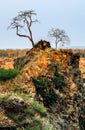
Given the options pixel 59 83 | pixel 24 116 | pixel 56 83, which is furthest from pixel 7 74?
pixel 24 116

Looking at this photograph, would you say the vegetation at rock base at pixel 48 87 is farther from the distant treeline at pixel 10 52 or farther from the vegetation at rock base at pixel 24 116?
the distant treeline at pixel 10 52

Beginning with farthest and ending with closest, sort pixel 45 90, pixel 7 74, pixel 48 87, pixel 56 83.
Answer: pixel 56 83 → pixel 48 87 → pixel 45 90 → pixel 7 74

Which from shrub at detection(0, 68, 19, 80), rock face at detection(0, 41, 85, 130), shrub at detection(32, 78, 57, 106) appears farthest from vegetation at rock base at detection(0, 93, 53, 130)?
shrub at detection(0, 68, 19, 80)

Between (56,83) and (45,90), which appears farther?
(56,83)

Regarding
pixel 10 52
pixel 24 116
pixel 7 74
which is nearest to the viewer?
pixel 24 116

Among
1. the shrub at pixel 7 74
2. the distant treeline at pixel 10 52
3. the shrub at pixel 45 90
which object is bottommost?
the distant treeline at pixel 10 52

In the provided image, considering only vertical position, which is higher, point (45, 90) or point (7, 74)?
point (7, 74)

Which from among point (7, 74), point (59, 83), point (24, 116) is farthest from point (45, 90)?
point (24, 116)

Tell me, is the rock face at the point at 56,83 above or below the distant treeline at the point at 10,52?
above

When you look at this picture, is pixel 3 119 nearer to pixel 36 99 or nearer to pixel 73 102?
pixel 36 99

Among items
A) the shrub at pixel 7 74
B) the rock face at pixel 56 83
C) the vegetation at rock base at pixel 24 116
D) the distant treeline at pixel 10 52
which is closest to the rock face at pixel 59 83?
the rock face at pixel 56 83

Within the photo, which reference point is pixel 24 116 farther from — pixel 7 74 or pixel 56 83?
pixel 56 83

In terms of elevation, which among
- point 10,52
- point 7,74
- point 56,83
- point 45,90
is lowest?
point 10,52

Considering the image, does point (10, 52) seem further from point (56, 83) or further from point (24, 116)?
point (24, 116)
